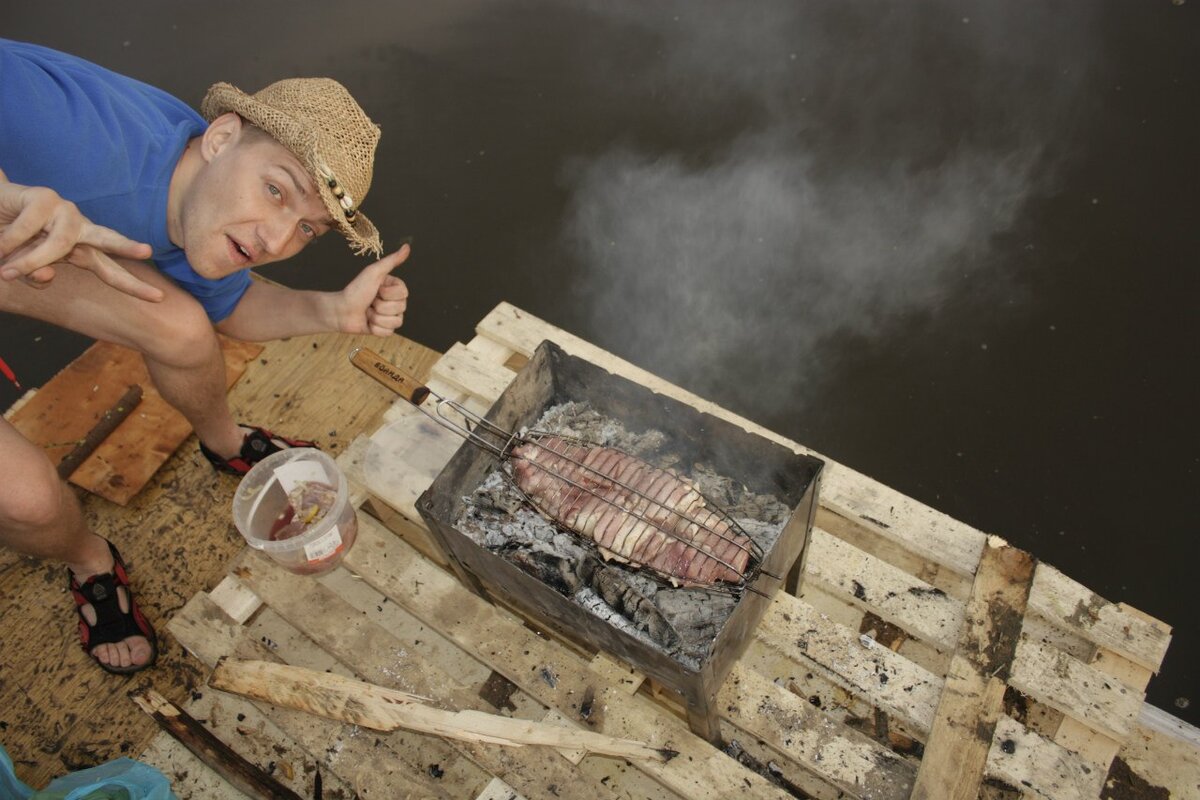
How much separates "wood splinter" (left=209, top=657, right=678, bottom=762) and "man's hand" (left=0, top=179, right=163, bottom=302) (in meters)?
1.33

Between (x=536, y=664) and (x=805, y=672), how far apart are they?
914 millimetres

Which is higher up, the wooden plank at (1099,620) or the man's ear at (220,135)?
the wooden plank at (1099,620)

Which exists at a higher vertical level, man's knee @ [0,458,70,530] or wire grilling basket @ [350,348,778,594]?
wire grilling basket @ [350,348,778,594]

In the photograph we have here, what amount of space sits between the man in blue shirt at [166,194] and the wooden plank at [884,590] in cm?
167

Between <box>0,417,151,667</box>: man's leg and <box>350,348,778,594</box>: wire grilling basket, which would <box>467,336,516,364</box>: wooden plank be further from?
<box>0,417,151,667</box>: man's leg

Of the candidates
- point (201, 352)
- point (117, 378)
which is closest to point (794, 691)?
point (201, 352)

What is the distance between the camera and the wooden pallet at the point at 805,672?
2.37 m

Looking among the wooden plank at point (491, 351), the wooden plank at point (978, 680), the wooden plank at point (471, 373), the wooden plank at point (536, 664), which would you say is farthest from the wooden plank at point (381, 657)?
the wooden plank at point (978, 680)

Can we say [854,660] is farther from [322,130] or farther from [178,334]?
[178,334]

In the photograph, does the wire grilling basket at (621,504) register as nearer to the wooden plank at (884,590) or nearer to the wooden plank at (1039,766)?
the wooden plank at (884,590)

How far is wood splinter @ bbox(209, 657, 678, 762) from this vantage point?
2402 mm

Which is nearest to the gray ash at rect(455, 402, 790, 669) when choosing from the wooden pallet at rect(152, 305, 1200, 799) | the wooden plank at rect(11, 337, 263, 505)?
the wooden pallet at rect(152, 305, 1200, 799)

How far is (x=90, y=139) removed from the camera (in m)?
2.36

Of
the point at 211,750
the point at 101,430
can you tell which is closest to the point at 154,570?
the point at 101,430
